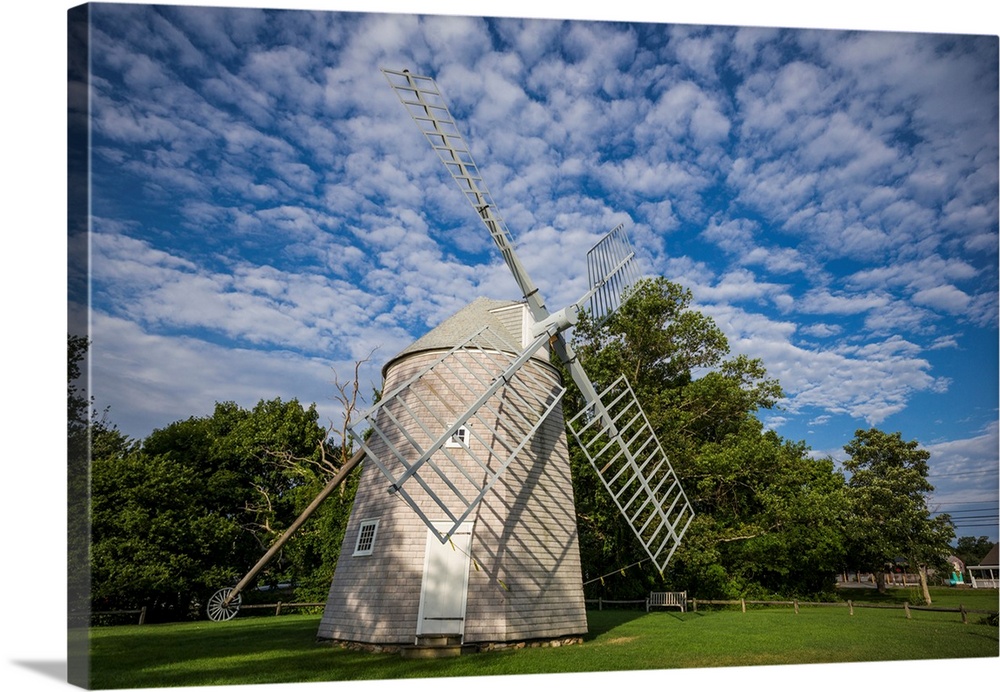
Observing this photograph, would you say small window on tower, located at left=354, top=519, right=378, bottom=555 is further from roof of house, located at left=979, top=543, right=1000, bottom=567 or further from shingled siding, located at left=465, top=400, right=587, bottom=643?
roof of house, located at left=979, top=543, right=1000, bottom=567

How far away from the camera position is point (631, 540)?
56.0 ft

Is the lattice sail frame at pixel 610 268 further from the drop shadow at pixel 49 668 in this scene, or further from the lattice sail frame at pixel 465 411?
the drop shadow at pixel 49 668

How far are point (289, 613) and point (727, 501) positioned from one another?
12120mm

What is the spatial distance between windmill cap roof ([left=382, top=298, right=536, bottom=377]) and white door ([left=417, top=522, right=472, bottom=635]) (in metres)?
2.61

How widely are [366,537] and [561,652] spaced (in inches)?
111

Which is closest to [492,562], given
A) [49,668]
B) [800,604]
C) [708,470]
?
[49,668]

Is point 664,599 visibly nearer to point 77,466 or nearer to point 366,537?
point 366,537

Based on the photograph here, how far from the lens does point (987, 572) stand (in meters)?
10.4

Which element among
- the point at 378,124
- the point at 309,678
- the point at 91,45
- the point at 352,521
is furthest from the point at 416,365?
the point at 91,45

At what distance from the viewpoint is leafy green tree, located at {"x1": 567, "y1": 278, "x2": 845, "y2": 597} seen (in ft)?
53.4

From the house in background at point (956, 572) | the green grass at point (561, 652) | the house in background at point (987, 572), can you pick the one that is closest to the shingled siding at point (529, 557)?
the green grass at point (561, 652)

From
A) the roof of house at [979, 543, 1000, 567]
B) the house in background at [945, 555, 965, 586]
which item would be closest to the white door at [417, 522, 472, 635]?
the roof of house at [979, 543, 1000, 567]

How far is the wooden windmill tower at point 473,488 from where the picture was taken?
7656mm

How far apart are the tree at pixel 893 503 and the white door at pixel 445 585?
10.3 meters
